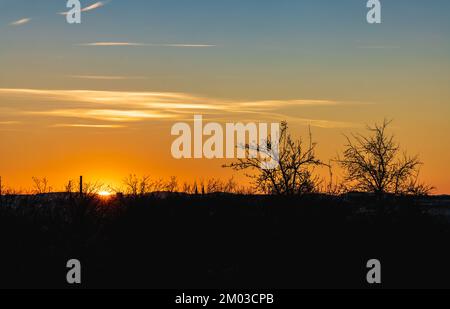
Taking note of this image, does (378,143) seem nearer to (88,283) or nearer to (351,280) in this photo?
(351,280)

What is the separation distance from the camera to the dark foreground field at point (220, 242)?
161 feet

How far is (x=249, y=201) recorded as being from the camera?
2158 inches

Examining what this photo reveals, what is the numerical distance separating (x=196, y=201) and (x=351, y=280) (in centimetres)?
917

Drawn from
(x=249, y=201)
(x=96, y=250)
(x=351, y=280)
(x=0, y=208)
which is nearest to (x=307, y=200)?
(x=249, y=201)

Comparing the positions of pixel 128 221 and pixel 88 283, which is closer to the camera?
pixel 88 283

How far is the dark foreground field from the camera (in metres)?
49.2

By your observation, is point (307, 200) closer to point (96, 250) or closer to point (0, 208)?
point (96, 250)

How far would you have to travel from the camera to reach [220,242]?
5288cm

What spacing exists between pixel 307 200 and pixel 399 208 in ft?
15.3
